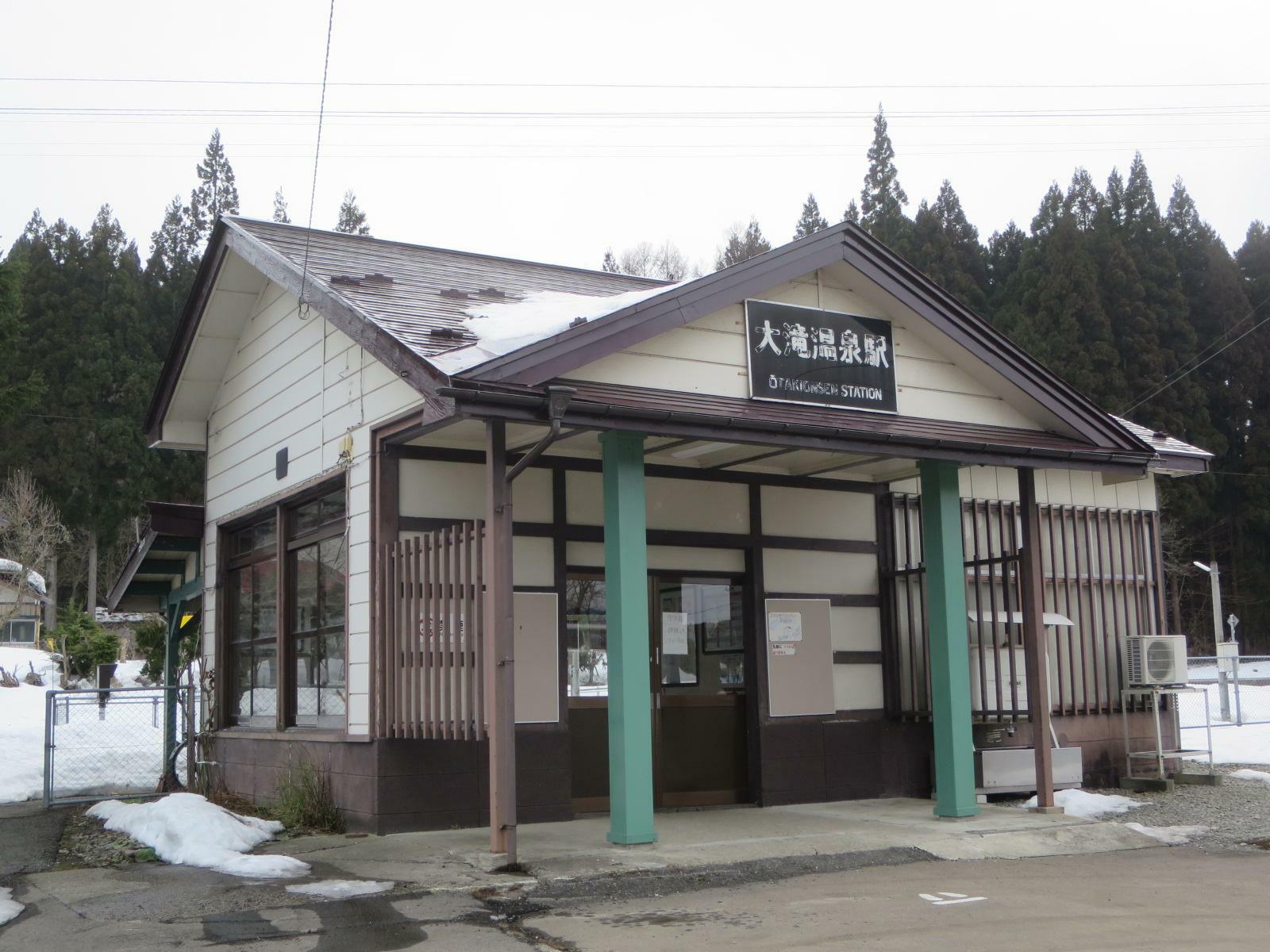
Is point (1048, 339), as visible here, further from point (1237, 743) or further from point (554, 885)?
point (554, 885)

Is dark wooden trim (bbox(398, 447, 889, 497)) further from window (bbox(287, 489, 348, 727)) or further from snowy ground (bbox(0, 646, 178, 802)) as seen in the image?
snowy ground (bbox(0, 646, 178, 802))

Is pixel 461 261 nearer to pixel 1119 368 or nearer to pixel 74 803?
pixel 74 803

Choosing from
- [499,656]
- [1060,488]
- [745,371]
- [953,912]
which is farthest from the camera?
[1060,488]

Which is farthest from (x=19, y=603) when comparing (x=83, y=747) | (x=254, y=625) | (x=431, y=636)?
(x=431, y=636)

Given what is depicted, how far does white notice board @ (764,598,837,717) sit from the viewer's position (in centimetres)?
1092

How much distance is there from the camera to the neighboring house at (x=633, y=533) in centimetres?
828

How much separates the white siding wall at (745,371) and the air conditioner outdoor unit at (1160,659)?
123 inches

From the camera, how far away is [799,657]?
36.4 feet

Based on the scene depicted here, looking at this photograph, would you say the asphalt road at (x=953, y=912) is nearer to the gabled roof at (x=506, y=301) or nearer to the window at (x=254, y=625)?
the gabled roof at (x=506, y=301)

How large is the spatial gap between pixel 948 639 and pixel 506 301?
4.65 meters

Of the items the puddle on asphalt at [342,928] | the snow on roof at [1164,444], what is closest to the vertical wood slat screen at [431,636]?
the puddle on asphalt at [342,928]

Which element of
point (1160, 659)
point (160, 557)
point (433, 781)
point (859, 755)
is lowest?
point (859, 755)

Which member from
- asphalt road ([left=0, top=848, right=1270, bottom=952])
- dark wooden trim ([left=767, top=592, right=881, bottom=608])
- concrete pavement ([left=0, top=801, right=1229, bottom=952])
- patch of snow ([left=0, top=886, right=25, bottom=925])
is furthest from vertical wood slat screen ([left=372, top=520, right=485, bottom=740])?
dark wooden trim ([left=767, top=592, right=881, bottom=608])

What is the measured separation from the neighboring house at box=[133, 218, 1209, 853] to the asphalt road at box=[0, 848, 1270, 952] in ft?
3.98
